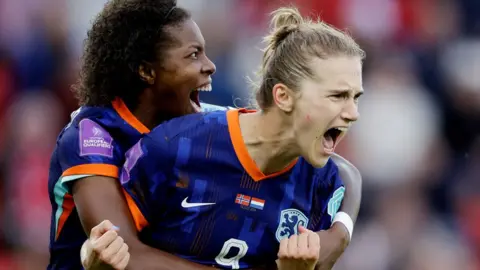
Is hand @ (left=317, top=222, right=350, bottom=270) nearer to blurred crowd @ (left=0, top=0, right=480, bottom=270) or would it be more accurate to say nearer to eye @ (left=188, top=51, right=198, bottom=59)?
eye @ (left=188, top=51, right=198, bottom=59)

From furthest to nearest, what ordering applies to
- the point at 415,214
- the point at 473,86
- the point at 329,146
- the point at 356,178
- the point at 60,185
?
the point at 473,86, the point at 415,214, the point at 356,178, the point at 60,185, the point at 329,146

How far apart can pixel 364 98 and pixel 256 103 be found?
11.1 ft

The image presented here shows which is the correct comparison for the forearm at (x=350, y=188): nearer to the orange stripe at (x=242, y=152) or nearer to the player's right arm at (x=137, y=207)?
the orange stripe at (x=242, y=152)

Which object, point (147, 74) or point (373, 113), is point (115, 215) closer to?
point (147, 74)

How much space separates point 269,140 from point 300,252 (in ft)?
1.76

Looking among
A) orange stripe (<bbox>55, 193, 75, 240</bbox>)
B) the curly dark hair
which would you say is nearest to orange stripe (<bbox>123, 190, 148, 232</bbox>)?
orange stripe (<bbox>55, 193, 75, 240</bbox>)

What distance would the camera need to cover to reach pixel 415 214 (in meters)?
7.16

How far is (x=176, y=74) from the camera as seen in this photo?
14.3ft

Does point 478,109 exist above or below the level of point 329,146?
below

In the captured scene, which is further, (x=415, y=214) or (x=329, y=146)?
(x=415, y=214)

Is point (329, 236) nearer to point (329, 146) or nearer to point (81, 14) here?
point (329, 146)

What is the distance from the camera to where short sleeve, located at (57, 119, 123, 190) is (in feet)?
13.2

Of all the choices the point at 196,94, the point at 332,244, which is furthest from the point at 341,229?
the point at 196,94

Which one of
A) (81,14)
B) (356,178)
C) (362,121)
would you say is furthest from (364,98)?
(356,178)
